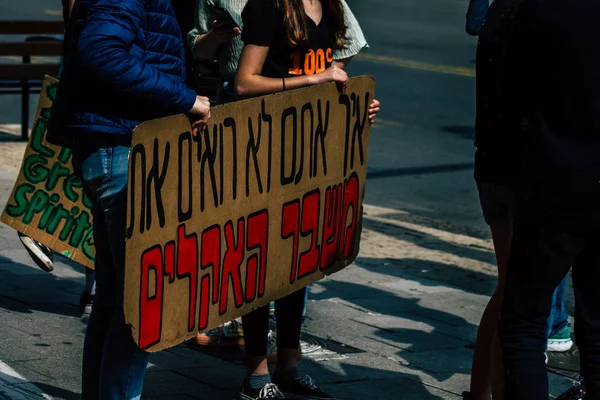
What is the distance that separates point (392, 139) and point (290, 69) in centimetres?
842

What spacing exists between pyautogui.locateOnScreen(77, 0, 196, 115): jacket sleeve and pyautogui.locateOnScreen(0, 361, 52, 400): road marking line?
1362 millimetres

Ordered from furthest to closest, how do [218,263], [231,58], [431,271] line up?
[431,271], [231,58], [218,263]

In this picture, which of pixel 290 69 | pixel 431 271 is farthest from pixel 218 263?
pixel 431 271

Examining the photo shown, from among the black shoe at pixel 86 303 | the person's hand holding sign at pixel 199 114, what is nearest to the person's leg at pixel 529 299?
the person's hand holding sign at pixel 199 114

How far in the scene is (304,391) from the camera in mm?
4648

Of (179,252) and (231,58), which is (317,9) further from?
(179,252)

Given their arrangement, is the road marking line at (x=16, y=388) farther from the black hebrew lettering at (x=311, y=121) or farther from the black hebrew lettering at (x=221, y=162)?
the black hebrew lettering at (x=311, y=121)

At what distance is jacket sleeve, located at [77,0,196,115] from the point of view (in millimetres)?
3541

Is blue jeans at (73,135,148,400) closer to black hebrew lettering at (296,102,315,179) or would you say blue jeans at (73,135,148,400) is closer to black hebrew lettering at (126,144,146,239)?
black hebrew lettering at (126,144,146,239)

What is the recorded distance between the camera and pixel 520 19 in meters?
3.62

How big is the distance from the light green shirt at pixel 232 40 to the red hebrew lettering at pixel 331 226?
1.88ft

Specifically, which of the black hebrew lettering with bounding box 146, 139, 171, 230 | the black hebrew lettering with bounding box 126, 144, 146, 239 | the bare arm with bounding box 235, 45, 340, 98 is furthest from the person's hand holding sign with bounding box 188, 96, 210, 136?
the bare arm with bounding box 235, 45, 340, 98

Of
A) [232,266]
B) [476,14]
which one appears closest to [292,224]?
[232,266]

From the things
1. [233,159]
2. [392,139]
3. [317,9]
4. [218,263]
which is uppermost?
[317,9]
